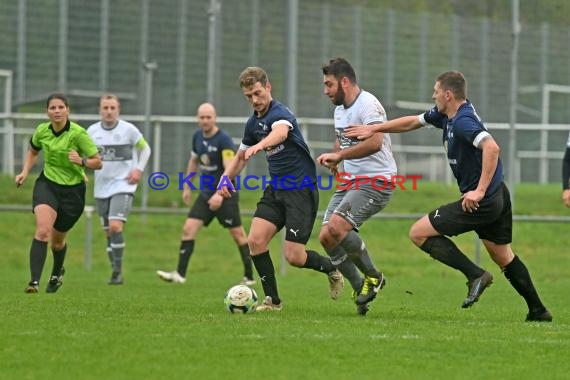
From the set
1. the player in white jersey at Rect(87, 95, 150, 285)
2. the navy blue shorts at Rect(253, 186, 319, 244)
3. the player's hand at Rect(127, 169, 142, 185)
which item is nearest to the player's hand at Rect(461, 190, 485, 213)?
the navy blue shorts at Rect(253, 186, 319, 244)

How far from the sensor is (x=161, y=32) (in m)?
21.4

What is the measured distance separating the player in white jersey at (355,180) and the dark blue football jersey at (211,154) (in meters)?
5.53

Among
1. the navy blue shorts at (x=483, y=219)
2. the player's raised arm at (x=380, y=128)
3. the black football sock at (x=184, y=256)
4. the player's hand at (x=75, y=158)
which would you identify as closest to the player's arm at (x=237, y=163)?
the player's raised arm at (x=380, y=128)

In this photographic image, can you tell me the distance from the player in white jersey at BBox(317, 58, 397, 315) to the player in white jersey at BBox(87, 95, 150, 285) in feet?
17.6

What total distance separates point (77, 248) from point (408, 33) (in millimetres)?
7071

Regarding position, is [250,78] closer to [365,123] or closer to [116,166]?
[365,123]

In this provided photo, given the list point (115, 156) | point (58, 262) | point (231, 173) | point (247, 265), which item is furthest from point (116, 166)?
point (231, 173)

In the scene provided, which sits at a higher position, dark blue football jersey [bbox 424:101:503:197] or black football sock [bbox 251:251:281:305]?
dark blue football jersey [bbox 424:101:503:197]

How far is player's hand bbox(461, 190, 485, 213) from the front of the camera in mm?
8891

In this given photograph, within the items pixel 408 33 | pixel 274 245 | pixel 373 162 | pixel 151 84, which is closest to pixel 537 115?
pixel 408 33

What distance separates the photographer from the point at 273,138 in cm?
984

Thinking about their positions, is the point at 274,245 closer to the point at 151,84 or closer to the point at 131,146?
the point at 151,84

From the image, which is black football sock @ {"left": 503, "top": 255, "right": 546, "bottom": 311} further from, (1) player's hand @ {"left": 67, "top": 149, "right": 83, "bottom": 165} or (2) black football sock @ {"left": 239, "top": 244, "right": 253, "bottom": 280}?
(2) black football sock @ {"left": 239, "top": 244, "right": 253, "bottom": 280}

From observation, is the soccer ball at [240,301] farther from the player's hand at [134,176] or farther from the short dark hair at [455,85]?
the player's hand at [134,176]
